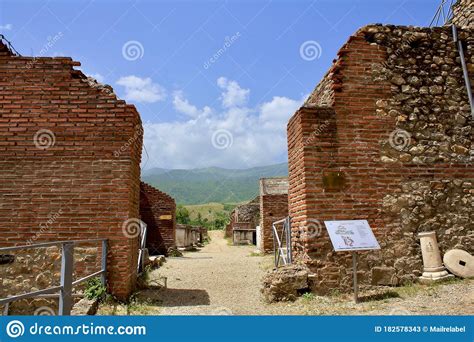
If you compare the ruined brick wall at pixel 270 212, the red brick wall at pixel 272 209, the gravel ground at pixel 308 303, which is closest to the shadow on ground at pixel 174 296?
the gravel ground at pixel 308 303

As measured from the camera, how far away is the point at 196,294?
7230mm

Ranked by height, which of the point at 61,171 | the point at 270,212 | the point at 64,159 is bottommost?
the point at 270,212

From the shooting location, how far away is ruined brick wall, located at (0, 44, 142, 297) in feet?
20.2

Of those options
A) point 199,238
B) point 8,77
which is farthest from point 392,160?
point 199,238

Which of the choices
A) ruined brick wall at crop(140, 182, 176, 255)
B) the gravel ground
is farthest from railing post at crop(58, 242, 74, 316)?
ruined brick wall at crop(140, 182, 176, 255)

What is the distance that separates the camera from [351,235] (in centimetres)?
589

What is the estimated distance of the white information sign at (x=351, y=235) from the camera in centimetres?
571

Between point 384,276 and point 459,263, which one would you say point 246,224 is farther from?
point 459,263

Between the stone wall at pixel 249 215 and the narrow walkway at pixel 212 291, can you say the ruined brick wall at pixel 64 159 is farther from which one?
the stone wall at pixel 249 215

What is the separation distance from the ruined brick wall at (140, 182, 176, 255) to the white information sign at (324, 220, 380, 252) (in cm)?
1203

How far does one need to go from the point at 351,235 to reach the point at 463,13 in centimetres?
680

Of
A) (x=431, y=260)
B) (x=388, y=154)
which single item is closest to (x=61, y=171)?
(x=388, y=154)

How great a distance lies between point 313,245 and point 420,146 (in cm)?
283

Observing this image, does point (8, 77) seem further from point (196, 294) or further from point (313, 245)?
point (313, 245)
